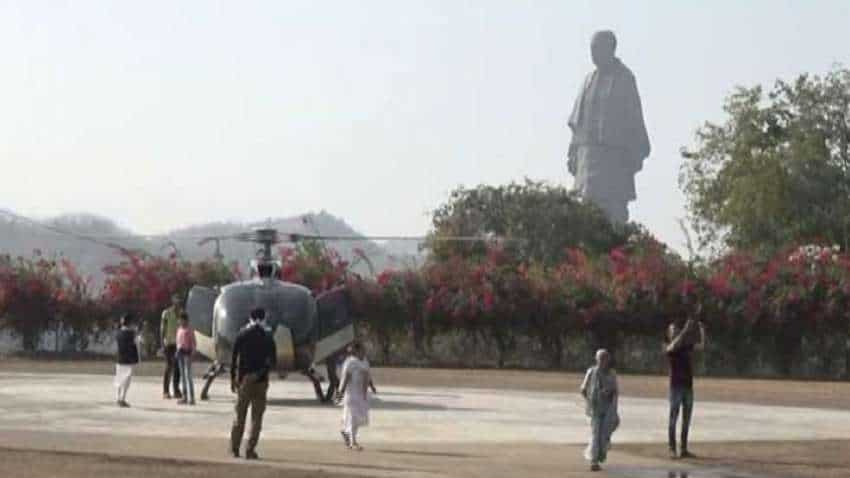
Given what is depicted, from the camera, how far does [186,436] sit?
26.9m

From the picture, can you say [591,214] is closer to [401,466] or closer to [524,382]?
[524,382]

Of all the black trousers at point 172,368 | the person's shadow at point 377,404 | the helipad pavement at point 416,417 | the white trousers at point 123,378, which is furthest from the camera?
the black trousers at point 172,368

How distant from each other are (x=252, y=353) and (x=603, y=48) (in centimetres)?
15001

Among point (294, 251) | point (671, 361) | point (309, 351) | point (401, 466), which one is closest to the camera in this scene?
point (401, 466)

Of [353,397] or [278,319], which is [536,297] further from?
[353,397]

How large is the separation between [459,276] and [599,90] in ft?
358

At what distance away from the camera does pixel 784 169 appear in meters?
89.4

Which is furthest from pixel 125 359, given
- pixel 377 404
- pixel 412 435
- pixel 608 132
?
pixel 608 132

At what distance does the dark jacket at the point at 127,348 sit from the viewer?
32.9 m

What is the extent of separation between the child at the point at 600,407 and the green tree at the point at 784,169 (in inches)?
2589

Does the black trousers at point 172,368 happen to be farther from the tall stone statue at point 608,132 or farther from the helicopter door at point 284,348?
the tall stone statue at point 608,132

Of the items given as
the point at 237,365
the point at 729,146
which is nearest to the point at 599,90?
the point at 729,146

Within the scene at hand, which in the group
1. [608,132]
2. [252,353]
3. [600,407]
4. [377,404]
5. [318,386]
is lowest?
[600,407]

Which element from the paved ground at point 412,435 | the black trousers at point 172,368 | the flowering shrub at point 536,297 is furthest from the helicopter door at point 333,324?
the flowering shrub at point 536,297
